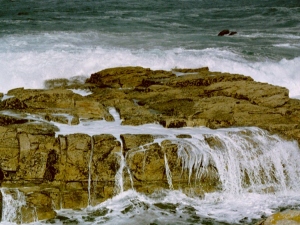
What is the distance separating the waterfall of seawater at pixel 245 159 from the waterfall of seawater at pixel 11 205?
8.54 ft

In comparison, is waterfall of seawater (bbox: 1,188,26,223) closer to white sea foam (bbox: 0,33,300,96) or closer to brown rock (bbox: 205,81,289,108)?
brown rock (bbox: 205,81,289,108)

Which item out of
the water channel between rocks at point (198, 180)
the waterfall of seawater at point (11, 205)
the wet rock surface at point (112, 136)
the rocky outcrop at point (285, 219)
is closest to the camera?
the rocky outcrop at point (285, 219)

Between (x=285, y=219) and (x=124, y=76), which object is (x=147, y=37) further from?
(x=285, y=219)

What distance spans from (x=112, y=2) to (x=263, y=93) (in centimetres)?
2522

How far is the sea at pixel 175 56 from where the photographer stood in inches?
263

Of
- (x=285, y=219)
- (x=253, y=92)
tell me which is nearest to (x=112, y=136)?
(x=285, y=219)

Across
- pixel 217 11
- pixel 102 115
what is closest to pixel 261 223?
pixel 102 115

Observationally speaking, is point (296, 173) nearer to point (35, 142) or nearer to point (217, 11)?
point (35, 142)

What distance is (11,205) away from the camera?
621 cm

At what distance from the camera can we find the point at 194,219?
251 inches

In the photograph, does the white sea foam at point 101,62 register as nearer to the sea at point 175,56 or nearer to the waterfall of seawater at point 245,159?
the sea at point 175,56

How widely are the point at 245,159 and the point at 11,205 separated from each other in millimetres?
3893

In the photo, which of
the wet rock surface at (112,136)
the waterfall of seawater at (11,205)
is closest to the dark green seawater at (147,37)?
the wet rock surface at (112,136)

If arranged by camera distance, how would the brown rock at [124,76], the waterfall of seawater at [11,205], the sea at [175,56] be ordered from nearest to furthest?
the waterfall of seawater at [11,205] → the sea at [175,56] → the brown rock at [124,76]
